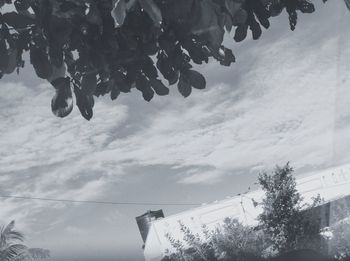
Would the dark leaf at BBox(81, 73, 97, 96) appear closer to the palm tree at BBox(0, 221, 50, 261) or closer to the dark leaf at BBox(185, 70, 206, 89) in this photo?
the dark leaf at BBox(185, 70, 206, 89)

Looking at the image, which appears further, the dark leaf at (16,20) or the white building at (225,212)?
the white building at (225,212)

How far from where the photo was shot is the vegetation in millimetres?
17859

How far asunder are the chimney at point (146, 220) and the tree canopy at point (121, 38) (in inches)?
1231

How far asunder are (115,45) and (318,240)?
62.0ft

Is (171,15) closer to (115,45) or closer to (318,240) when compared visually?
(115,45)

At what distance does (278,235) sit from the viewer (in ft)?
60.0

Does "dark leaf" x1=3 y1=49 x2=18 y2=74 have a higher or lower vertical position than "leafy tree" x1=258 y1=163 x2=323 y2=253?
higher

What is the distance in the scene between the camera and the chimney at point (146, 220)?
107 feet

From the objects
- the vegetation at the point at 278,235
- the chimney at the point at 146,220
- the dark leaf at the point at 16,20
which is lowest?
the vegetation at the point at 278,235

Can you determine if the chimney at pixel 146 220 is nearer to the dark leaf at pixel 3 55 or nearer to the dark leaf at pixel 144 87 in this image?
the dark leaf at pixel 144 87

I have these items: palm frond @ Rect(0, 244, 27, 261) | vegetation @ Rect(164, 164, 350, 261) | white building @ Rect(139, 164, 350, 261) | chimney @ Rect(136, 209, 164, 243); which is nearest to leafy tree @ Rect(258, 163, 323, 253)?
vegetation @ Rect(164, 164, 350, 261)

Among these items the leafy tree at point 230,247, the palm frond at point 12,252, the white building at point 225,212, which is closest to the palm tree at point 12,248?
the palm frond at point 12,252

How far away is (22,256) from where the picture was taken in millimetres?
15539

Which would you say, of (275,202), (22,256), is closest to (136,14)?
(22,256)
